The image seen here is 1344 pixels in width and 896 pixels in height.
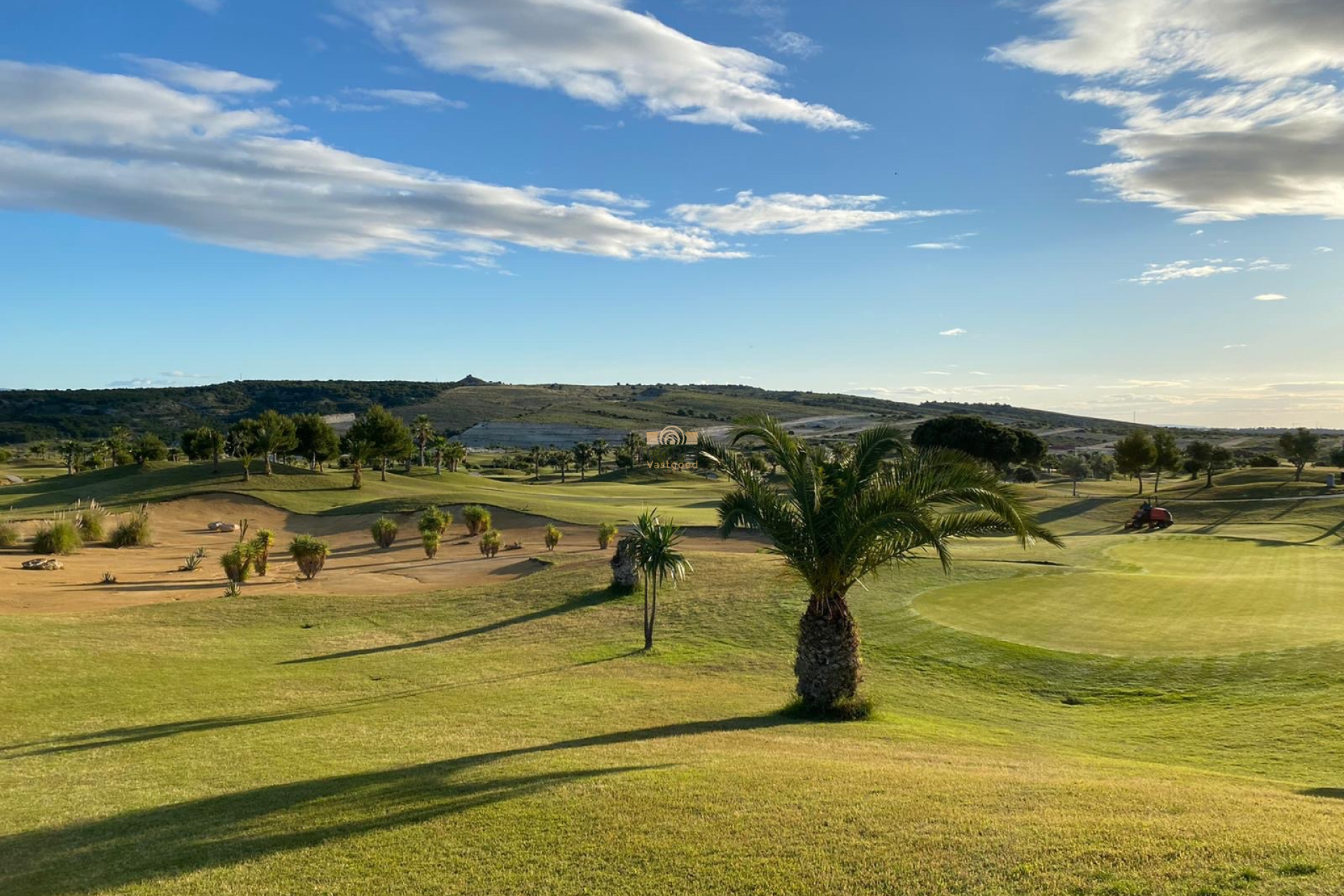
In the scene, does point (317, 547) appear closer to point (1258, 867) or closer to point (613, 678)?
point (613, 678)

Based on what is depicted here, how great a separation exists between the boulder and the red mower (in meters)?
59.2

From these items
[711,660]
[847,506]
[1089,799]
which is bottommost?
[711,660]

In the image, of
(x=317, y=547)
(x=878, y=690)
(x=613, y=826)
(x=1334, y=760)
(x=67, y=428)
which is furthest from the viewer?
(x=67, y=428)

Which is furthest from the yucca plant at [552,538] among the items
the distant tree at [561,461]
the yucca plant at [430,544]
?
the distant tree at [561,461]

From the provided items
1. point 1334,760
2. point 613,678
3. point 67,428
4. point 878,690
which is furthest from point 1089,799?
point 67,428

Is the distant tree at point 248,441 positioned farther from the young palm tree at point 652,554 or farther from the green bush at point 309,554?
the young palm tree at point 652,554

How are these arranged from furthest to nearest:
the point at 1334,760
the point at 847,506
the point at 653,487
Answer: the point at 653,487, the point at 847,506, the point at 1334,760

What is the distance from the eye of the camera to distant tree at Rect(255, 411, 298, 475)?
64375 millimetres

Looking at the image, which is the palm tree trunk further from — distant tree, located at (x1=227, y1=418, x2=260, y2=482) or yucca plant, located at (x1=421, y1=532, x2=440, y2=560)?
distant tree, located at (x1=227, y1=418, x2=260, y2=482)

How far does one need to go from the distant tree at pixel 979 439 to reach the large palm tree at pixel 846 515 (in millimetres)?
61579

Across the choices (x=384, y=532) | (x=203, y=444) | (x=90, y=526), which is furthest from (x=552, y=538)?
(x=203, y=444)

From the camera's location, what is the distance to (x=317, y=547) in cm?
3472

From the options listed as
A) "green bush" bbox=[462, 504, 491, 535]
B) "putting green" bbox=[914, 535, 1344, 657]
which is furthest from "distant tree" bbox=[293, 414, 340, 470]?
"putting green" bbox=[914, 535, 1344, 657]

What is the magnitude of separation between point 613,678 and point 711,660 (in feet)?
11.2
